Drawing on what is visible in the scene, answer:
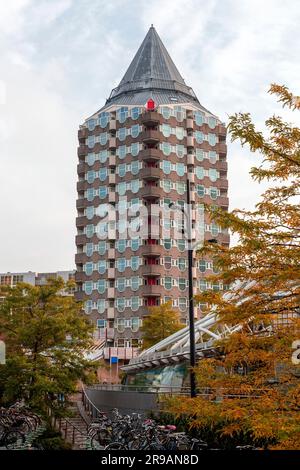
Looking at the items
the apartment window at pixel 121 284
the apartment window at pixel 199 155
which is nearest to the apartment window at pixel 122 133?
the apartment window at pixel 199 155

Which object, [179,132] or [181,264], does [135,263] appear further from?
[179,132]

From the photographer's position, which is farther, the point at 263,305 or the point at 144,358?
the point at 144,358

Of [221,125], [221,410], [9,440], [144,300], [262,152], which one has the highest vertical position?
[221,125]

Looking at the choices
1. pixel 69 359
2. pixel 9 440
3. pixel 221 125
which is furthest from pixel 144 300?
pixel 9 440

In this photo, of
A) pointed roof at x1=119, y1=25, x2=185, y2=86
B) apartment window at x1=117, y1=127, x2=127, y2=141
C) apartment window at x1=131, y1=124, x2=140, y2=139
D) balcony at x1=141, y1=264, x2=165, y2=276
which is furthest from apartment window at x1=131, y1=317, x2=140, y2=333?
pointed roof at x1=119, y1=25, x2=185, y2=86

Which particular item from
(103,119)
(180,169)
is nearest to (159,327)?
(180,169)

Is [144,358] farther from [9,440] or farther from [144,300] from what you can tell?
[144,300]

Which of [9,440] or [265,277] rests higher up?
[265,277]

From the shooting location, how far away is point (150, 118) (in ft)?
247

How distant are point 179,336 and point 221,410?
27.1 m

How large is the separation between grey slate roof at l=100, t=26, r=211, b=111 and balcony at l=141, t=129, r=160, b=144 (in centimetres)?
566

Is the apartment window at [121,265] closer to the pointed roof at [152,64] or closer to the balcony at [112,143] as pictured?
the balcony at [112,143]
